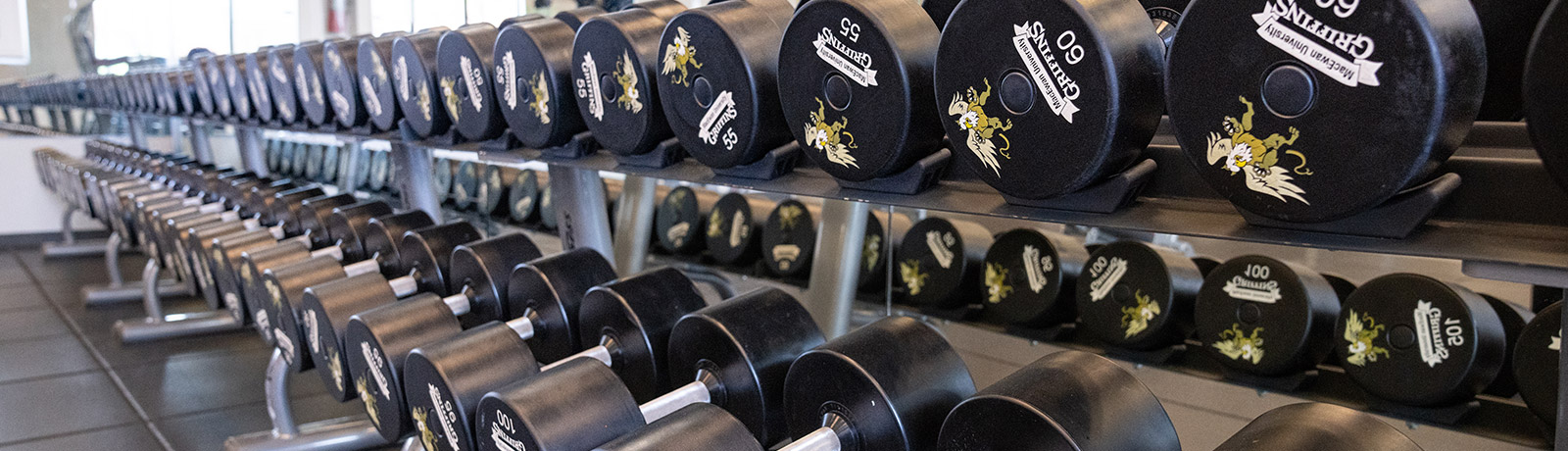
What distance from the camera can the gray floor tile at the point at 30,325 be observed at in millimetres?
3477

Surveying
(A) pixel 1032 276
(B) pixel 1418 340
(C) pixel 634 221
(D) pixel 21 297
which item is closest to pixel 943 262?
(A) pixel 1032 276

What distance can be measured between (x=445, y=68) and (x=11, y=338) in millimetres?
2878

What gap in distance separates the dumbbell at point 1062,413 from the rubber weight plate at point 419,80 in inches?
45.6

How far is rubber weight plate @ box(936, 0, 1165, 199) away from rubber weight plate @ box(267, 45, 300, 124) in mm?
2003

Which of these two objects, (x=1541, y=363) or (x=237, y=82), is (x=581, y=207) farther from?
(x=237, y=82)

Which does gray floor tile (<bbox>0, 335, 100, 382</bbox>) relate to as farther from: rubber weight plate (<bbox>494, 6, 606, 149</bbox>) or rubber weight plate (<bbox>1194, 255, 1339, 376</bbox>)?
rubber weight plate (<bbox>1194, 255, 1339, 376</bbox>)

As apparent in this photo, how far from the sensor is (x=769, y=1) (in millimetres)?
1151

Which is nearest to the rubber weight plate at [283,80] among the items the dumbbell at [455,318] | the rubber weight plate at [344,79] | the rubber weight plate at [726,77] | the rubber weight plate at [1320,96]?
the rubber weight plate at [344,79]

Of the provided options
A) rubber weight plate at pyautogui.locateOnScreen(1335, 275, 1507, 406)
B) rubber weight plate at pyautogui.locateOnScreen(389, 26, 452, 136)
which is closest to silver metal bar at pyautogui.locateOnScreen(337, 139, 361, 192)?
rubber weight plate at pyautogui.locateOnScreen(389, 26, 452, 136)

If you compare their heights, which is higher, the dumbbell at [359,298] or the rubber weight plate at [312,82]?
the rubber weight plate at [312,82]

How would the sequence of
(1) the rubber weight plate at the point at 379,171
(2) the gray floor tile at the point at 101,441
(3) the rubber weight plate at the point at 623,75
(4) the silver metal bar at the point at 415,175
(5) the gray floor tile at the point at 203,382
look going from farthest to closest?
(1) the rubber weight plate at the point at 379,171 < (5) the gray floor tile at the point at 203,382 < (2) the gray floor tile at the point at 101,441 < (4) the silver metal bar at the point at 415,175 < (3) the rubber weight plate at the point at 623,75

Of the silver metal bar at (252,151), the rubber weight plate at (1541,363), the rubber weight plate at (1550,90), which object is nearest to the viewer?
the rubber weight plate at (1550,90)

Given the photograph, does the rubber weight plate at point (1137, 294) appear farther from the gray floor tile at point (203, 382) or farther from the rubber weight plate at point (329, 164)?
the rubber weight plate at point (329, 164)

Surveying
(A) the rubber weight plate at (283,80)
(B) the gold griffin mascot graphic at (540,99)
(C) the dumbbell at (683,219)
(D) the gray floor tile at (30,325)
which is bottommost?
(D) the gray floor tile at (30,325)
